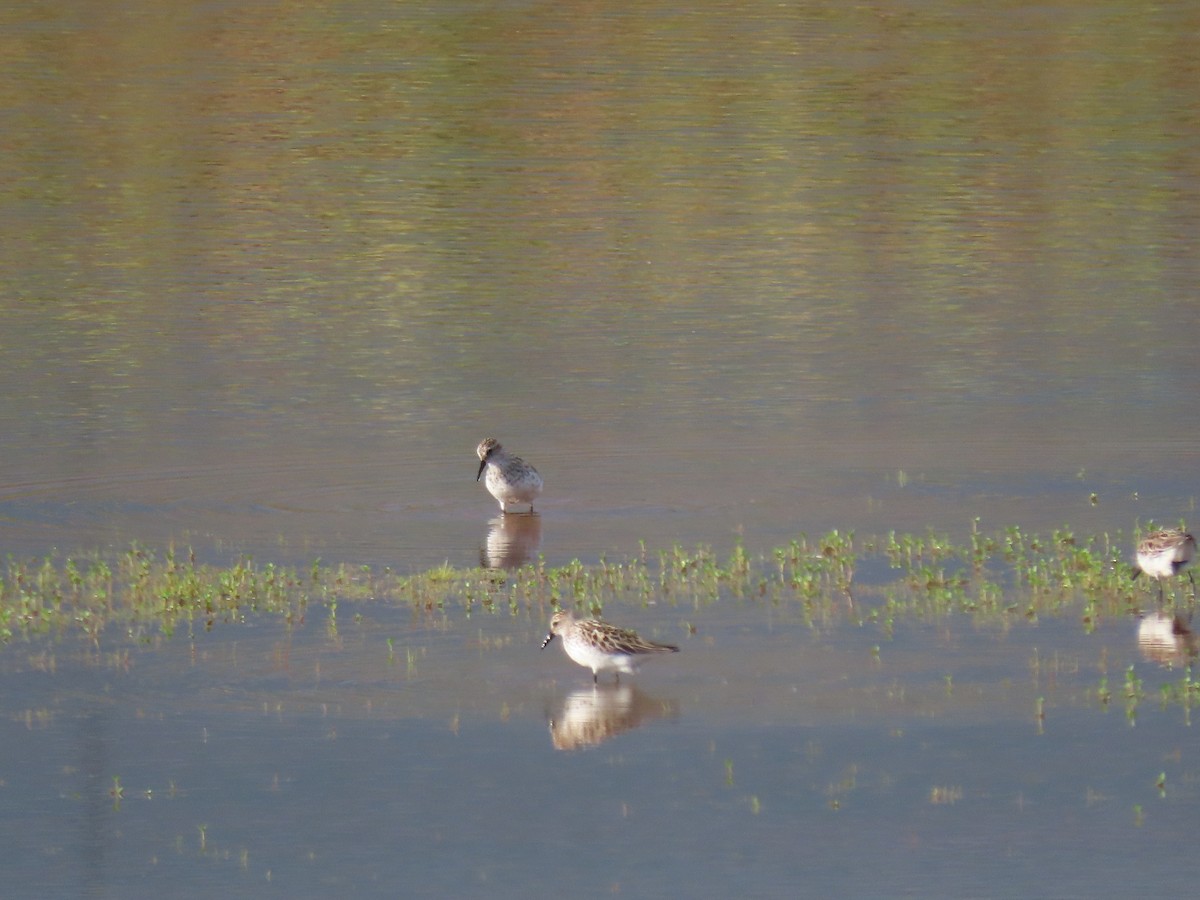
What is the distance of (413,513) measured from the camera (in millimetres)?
15172

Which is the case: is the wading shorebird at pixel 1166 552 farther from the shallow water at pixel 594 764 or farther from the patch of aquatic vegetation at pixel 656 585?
the shallow water at pixel 594 764

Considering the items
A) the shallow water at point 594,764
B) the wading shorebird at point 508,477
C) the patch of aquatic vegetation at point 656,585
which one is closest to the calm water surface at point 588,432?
the shallow water at point 594,764

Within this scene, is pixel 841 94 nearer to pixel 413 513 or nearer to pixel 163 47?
pixel 163 47

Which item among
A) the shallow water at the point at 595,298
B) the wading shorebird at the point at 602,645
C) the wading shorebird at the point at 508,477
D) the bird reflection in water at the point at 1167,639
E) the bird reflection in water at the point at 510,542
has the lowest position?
the shallow water at the point at 595,298

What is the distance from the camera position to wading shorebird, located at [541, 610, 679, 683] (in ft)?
36.3

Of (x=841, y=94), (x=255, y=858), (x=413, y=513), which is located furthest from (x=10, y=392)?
A: (x=841, y=94)

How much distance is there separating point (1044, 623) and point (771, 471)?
4.12 meters

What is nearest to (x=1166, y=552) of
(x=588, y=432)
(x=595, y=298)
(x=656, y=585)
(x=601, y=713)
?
(x=656, y=585)

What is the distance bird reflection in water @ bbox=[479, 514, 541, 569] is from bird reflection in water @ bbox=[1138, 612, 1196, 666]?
11.2ft

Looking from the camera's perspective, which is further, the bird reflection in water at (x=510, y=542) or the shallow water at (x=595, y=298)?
the shallow water at (x=595, y=298)

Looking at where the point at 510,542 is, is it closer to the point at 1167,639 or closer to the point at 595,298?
the point at 1167,639

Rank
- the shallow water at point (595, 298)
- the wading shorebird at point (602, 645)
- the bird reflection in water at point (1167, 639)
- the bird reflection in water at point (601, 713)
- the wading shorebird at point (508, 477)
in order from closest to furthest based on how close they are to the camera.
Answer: the bird reflection in water at point (601, 713)
the wading shorebird at point (602, 645)
the bird reflection in water at point (1167, 639)
the wading shorebird at point (508, 477)
the shallow water at point (595, 298)

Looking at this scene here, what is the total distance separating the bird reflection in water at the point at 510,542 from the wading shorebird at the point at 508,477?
0.45 feet

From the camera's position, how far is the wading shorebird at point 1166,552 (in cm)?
1220
